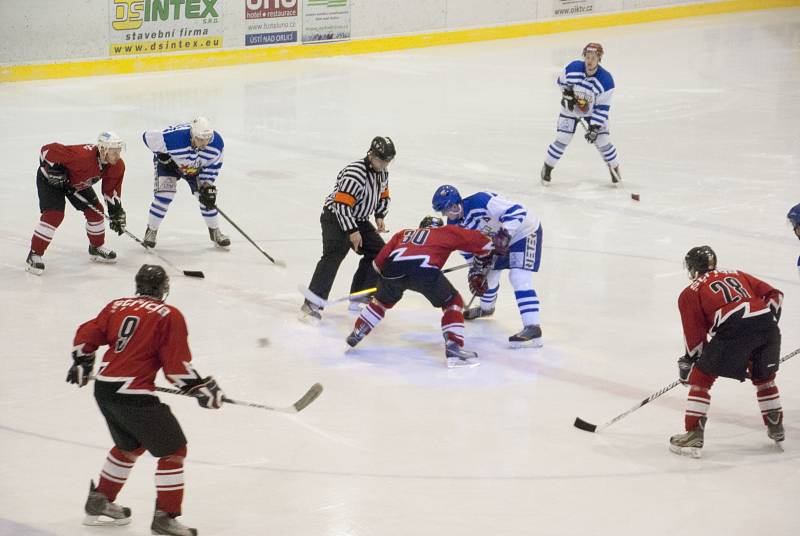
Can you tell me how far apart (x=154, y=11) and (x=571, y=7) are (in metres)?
6.91

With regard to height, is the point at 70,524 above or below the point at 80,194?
below

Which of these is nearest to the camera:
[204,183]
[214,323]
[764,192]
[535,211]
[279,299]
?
[214,323]

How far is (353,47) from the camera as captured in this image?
1552 cm

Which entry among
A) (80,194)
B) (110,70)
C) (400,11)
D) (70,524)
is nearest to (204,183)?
(80,194)

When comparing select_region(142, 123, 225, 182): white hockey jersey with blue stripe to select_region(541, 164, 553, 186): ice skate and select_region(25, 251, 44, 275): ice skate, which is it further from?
select_region(541, 164, 553, 186): ice skate

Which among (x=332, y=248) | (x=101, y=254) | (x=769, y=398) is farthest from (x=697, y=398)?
(x=101, y=254)

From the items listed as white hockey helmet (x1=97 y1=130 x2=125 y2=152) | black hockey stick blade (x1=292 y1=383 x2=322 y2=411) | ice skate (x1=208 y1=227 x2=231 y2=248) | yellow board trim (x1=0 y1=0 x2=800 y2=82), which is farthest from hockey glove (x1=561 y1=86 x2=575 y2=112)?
yellow board trim (x1=0 y1=0 x2=800 y2=82)

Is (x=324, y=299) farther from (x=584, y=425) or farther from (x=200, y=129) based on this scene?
(x=584, y=425)

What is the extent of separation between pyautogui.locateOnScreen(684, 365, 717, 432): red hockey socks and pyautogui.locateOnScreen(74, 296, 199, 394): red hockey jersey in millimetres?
2037

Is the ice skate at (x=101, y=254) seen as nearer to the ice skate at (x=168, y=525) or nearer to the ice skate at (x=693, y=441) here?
the ice skate at (x=168, y=525)

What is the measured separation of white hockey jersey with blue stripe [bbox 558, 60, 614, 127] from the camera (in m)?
9.58

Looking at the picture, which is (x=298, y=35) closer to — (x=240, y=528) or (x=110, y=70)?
(x=110, y=70)

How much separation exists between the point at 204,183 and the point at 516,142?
14.1 ft

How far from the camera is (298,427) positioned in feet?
16.8
